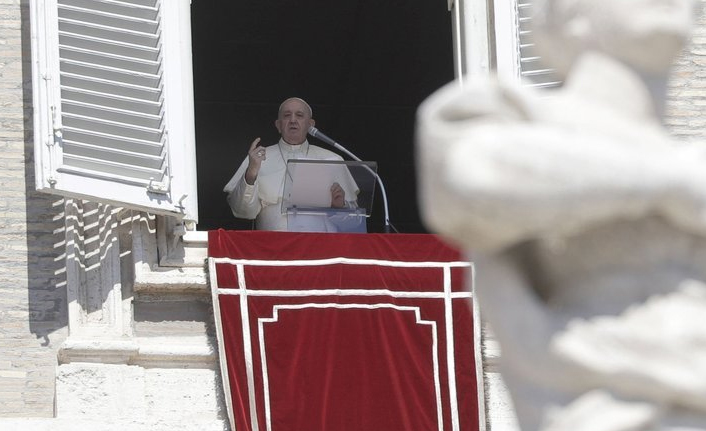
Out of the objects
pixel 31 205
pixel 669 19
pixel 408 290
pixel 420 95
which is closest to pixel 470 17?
pixel 408 290

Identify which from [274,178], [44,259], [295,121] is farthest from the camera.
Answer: [295,121]

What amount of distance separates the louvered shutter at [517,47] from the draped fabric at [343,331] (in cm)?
85

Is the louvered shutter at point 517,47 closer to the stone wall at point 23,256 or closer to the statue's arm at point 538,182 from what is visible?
the stone wall at point 23,256

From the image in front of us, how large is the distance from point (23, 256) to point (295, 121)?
86.5 inches

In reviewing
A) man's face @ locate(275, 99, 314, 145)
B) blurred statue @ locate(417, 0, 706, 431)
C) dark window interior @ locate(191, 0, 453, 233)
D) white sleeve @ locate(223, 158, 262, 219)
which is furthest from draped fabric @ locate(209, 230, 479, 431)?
blurred statue @ locate(417, 0, 706, 431)

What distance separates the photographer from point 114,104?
9906 mm

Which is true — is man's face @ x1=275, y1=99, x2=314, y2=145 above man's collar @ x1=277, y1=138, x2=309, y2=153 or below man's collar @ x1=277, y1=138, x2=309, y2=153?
above

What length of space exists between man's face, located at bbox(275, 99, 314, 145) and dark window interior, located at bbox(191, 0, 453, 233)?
2.51 metres

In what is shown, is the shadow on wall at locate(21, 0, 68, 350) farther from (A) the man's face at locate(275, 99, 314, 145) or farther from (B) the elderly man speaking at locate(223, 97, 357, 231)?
(A) the man's face at locate(275, 99, 314, 145)

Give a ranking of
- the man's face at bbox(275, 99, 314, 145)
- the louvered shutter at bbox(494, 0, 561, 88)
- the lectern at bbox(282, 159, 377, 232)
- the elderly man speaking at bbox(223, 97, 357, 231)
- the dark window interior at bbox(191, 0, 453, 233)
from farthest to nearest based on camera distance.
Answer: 1. the dark window interior at bbox(191, 0, 453, 233)
2. the man's face at bbox(275, 99, 314, 145)
3. the elderly man speaking at bbox(223, 97, 357, 231)
4. the lectern at bbox(282, 159, 377, 232)
5. the louvered shutter at bbox(494, 0, 561, 88)

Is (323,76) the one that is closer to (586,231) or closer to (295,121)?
(295,121)

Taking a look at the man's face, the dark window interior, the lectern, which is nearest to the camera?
the lectern

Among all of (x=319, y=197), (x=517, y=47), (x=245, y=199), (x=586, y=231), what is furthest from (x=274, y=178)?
(x=586, y=231)

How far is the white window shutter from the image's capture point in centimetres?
956
